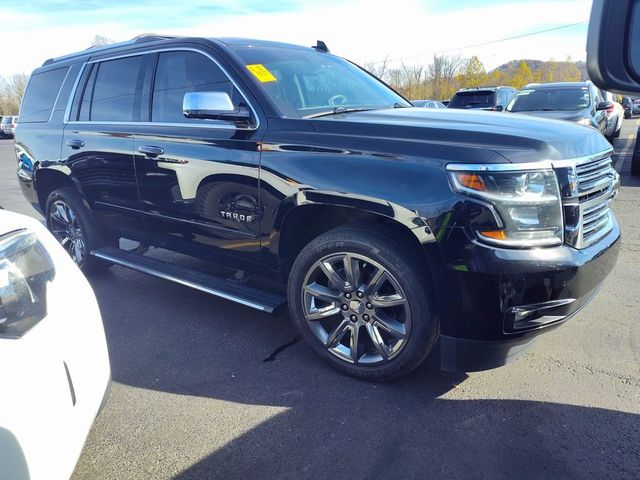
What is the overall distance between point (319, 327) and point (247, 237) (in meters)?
0.76

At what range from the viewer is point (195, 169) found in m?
3.39

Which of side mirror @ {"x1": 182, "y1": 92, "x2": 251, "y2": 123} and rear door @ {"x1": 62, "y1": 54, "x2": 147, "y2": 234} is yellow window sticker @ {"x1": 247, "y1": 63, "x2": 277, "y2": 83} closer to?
side mirror @ {"x1": 182, "y1": 92, "x2": 251, "y2": 123}

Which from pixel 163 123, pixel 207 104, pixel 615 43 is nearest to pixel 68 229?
pixel 163 123

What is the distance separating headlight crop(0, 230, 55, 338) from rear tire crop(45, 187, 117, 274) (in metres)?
2.80

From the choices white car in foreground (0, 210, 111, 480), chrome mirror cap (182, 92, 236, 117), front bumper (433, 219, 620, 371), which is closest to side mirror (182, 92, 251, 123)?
chrome mirror cap (182, 92, 236, 117)

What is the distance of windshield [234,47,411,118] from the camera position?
328 centimetres

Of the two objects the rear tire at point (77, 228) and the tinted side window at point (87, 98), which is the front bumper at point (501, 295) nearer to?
the rear tire at point (77, 228)

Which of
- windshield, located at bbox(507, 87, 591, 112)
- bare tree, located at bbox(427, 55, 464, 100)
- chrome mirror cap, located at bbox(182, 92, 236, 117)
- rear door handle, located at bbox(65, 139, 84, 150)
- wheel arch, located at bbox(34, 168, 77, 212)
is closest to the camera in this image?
chrome mirror cap, located at bbox(182, 92, 236, 117)

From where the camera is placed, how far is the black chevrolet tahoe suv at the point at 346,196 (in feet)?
7.78

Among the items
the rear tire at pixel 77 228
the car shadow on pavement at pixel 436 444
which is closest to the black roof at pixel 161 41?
the rear tire at pixel 77 228

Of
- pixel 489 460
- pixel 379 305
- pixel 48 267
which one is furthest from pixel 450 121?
pixel 48 267

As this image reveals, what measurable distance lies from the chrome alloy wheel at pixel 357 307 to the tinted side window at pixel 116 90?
2153mm

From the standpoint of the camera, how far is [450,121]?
9.46ft

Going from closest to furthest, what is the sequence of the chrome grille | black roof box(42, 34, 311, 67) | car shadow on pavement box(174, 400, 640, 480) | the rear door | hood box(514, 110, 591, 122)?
1. car shadow on pavement box(174, 400, 640, 480)
2. the chrome grille
3. black roof box(42, 34, 311, 67)
4. the rear door
5. hood box(514, 110, 591, 122)
